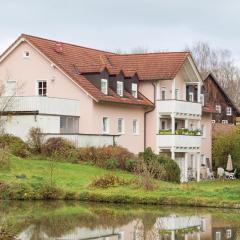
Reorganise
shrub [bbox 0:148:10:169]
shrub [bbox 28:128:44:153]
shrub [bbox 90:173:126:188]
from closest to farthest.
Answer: shrub [bbox 90:173:126:188], shrub [bbox 0:148:10:169], shrub [bbox 28:128:44:153]

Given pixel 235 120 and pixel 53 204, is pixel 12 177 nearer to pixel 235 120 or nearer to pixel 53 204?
pixel 53 204

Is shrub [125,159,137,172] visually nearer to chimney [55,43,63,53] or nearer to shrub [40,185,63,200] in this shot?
shrub [40,185,63,200]

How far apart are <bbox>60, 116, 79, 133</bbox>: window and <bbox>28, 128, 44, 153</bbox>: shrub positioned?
10.3ft

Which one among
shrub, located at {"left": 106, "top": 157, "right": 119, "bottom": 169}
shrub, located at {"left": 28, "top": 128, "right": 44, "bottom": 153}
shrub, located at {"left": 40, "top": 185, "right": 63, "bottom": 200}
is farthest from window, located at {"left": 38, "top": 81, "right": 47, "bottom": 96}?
shrub, located at {"left": 40, "top": 185, "right": 63, "bottom": 200}

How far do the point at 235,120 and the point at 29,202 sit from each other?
49.7 m

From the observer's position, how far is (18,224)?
24375mm

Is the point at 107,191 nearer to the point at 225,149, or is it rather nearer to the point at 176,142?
the point at 176,142

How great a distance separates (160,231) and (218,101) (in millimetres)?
53283

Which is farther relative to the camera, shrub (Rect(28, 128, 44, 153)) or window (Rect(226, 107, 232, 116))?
window (Rect(226, 107, 232, 116))

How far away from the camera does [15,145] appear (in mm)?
43312

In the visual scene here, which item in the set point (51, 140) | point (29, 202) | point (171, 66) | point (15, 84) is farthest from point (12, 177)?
point (171, 66)

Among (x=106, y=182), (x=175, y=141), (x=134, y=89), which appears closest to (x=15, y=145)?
(x=106, y=182)

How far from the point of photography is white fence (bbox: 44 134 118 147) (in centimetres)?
4522

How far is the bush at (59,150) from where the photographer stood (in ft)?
143
